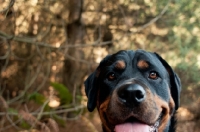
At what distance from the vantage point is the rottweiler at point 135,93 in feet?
11.3

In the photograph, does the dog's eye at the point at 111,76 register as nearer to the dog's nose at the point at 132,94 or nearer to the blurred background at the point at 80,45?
the dog's nose at the point at 132,94

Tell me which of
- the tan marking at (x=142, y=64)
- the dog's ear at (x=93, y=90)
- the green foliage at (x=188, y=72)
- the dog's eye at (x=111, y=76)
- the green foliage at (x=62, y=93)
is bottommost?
the green foliage at (x=62, y=93)

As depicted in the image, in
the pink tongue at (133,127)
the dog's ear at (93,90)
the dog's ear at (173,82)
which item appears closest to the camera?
the pink tongue at (133,127)

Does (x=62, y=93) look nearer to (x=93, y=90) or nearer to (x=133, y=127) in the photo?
(x=93, y=90)

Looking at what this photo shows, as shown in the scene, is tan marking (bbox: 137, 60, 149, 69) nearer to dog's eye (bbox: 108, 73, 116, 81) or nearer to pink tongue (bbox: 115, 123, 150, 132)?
dog's eye (bbox: 108, 73, 116, 81)

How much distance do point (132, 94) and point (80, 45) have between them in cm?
365

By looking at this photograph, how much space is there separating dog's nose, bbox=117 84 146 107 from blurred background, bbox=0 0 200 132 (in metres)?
2.46

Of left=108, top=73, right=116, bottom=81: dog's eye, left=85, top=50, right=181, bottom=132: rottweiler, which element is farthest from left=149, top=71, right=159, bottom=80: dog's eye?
left=108, top=73, right=116, bottom=81: dog's eye

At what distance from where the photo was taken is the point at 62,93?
7625 millimetres

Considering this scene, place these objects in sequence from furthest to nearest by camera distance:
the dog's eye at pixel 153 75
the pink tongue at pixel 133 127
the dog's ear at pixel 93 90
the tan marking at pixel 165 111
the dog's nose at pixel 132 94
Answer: the dog's ear at pixel 93 90
the dog's eye at pixel 153 75
the tan marking at pixel 165 111
the pink tongue at pixel 133 127
the dog's nose at pixel 132 94

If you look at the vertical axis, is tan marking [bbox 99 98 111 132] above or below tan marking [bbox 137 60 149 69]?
below

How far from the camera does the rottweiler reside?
3.45 meters

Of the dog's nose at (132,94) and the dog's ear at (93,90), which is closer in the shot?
the dog's nose at (132,94)

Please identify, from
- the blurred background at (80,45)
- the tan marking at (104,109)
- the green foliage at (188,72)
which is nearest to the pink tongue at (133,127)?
the tan marking at (104,109)
